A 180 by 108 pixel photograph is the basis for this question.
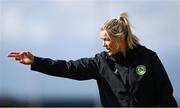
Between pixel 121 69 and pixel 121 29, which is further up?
pixel 121 29

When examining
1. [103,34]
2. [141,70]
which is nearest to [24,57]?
[103,34]

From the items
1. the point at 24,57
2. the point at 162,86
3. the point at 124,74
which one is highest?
the point at 24,57

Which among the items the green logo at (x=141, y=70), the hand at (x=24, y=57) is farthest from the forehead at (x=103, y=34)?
the hand at (x=24, y=57)

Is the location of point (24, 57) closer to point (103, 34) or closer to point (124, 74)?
point (103, 34)

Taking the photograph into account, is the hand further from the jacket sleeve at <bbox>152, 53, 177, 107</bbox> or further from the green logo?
the jacket sleeve at <bbox>152, 53, 177, 107</bbox>

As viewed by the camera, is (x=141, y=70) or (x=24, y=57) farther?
(x=24, y=57)

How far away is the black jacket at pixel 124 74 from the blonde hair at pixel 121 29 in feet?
0.23

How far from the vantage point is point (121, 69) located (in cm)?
569

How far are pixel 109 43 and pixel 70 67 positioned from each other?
16.5 inches

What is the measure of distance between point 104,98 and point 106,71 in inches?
8.9

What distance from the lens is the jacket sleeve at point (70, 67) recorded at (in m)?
5.78

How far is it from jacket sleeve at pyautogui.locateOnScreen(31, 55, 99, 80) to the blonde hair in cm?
28

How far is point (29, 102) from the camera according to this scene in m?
22.6

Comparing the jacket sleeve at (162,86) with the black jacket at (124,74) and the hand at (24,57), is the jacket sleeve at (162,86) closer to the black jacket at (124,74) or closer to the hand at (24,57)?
the black jacket at (124,74)
